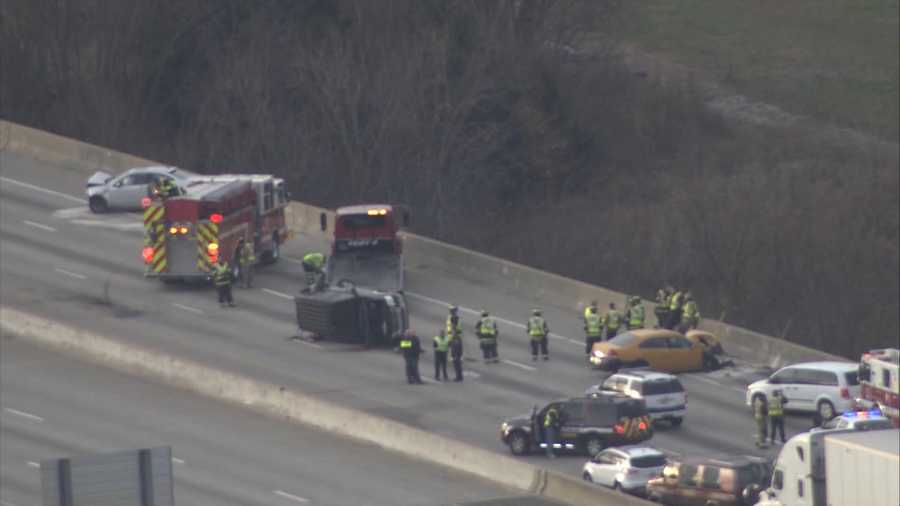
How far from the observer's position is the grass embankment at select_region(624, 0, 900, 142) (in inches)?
3290

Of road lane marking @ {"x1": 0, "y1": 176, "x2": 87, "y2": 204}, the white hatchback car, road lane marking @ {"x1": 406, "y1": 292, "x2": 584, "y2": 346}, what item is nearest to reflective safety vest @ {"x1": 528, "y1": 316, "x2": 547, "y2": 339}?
road lane marking @ {"x1": 406, "y1": 292, "x2": 584, "y2": 346}

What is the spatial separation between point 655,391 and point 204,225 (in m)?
12.5

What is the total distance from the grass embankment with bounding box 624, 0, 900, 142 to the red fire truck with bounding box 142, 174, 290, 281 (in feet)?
131

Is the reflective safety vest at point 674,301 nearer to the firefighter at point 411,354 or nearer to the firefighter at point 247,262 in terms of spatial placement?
the firefighter at point 411,354

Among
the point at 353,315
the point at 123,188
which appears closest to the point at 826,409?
the point at 353,315

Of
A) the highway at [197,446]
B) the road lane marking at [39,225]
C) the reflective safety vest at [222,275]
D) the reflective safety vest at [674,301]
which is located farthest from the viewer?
the road lane marking at [39,225]

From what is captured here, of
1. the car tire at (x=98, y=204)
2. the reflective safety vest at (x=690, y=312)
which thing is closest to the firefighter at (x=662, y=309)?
the reflective safety vest at (x=690, y=312)

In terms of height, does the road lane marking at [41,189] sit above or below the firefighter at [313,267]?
below

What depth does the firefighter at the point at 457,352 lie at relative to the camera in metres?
40.4

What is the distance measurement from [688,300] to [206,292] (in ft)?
38.5

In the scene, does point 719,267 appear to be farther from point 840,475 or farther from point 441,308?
point 840,475

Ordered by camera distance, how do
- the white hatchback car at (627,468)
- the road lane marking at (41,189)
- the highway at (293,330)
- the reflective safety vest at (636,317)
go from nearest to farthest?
the white hatchback car at (627,468)
the highway at (293,330)
the reflective safety vest at (636,317)
the road lane marking at (41,189)

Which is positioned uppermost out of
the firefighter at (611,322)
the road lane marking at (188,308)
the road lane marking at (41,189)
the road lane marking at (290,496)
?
the road lane marking at (41,189)

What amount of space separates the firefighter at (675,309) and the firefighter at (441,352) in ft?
20.0
